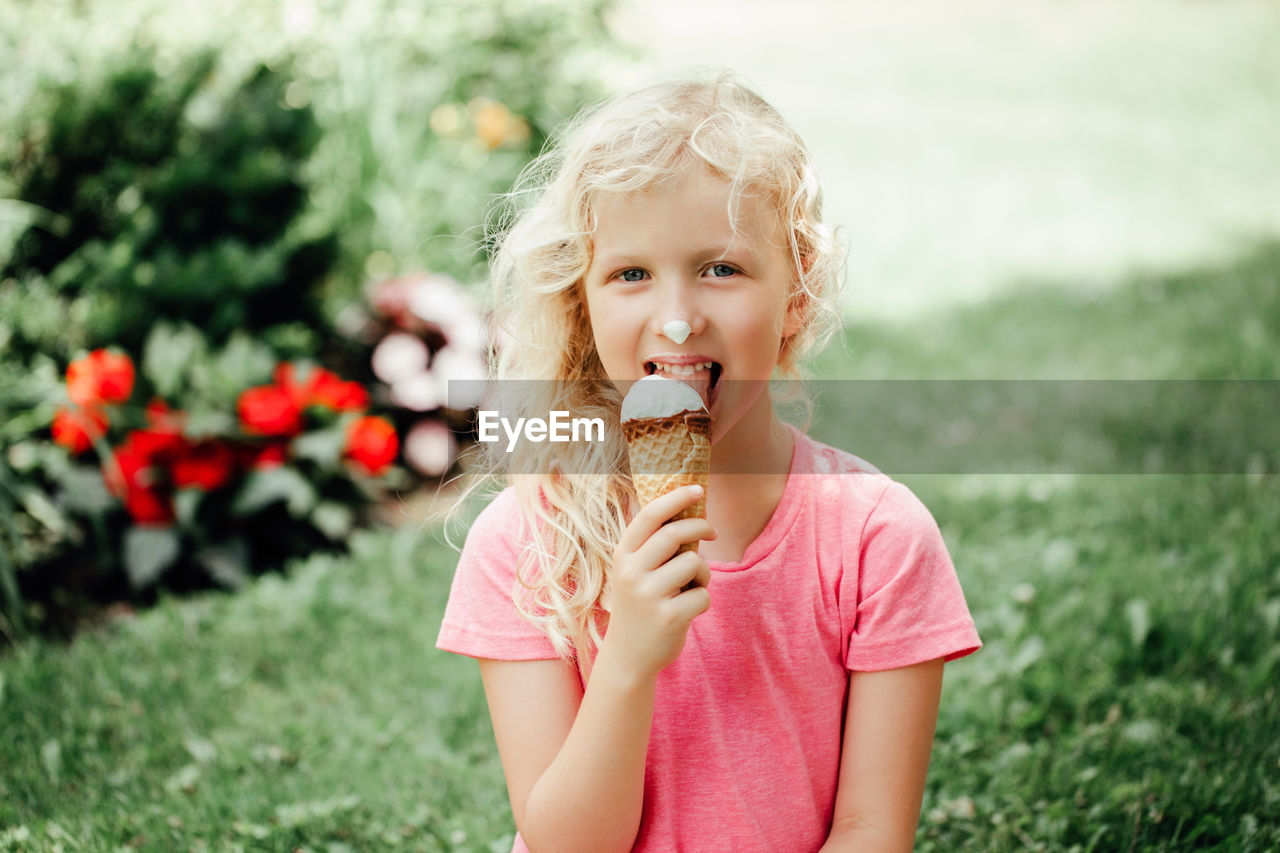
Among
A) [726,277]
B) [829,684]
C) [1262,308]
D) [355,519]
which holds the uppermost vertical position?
[726,277]

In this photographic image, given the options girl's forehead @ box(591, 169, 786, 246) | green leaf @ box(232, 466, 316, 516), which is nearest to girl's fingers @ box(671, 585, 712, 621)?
girl's forehead @ box(591, 169, 786, 246)

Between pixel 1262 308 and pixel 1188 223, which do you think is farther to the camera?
pixel 1188 223

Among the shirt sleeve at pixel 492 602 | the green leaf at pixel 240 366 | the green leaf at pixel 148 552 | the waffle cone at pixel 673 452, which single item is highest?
the waffle cone at pixel 673 452

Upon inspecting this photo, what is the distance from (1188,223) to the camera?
806 cm

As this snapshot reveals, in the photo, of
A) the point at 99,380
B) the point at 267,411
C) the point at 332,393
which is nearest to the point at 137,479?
the point at 99,380

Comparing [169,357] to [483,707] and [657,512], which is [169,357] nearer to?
[483,707]

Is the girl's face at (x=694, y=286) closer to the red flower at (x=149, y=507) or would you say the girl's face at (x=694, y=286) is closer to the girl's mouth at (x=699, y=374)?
the girl's mouth at (x=699, y=374)

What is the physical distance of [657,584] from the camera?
143cm

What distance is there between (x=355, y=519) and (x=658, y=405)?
317cm

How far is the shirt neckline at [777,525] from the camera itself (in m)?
1.73

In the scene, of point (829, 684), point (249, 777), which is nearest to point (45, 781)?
point (249, 777)

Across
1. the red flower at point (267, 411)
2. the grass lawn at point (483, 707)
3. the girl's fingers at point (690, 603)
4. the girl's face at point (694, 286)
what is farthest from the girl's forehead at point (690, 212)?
the red flower at point (267, 411)

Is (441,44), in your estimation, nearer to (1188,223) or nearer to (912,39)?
(1188,223)

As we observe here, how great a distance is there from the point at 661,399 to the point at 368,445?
2955 mm
